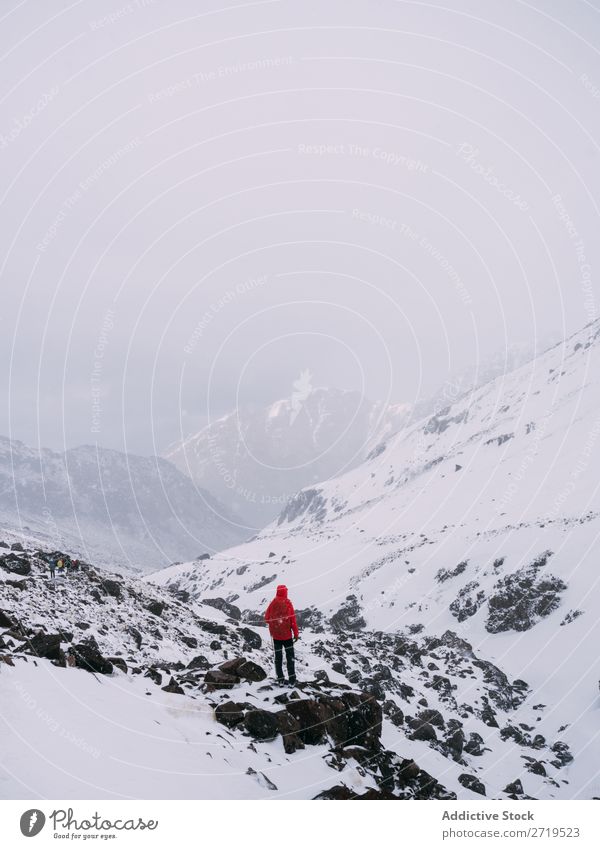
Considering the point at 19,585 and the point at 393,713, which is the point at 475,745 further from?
the point at 19,585

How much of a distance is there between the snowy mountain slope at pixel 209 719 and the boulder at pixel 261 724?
2 cm

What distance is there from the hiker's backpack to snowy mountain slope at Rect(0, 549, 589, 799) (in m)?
1.27

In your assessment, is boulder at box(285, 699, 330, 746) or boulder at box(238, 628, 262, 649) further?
boulder at box(238, 628, 262, 649)

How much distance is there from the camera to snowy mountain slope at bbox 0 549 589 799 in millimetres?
6992

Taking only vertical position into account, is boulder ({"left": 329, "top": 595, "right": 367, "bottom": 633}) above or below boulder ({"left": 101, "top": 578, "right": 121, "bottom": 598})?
below

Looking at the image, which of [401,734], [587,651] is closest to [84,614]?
[401,734]

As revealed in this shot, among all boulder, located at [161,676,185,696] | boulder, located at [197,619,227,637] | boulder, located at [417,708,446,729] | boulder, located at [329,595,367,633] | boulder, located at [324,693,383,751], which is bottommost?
boulder, located at [329,595,367,633]

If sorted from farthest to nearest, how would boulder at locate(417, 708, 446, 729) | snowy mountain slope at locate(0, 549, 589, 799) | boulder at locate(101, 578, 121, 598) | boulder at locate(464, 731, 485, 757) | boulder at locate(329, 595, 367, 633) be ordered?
boulder at locate(329, 595, 367, 633) < boulder at locate(101, 578, 121, 598) < boulder at locate(417, 708, 446, 729) < boulder at locate(464, 731, 485, 757) < snowy mountain slope at locate(0, 549, 589, 799)

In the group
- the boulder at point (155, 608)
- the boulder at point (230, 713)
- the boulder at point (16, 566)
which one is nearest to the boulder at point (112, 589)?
the boulder at point (155, 608)

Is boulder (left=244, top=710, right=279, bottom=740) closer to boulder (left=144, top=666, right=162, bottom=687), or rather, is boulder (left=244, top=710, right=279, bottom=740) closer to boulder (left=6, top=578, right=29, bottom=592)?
boulder (left=144, top=666, right=162, bottom=687)

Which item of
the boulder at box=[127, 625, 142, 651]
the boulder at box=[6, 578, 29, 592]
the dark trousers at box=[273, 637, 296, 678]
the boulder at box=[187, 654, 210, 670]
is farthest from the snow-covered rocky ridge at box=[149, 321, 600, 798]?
the boulder at box=[6, 578, 29, 592]

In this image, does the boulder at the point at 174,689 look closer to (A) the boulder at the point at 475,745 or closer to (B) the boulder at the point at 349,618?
(A) the boulder at the point at 475,745

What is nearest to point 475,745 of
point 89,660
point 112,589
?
point 89,660

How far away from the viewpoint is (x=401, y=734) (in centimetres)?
1339
